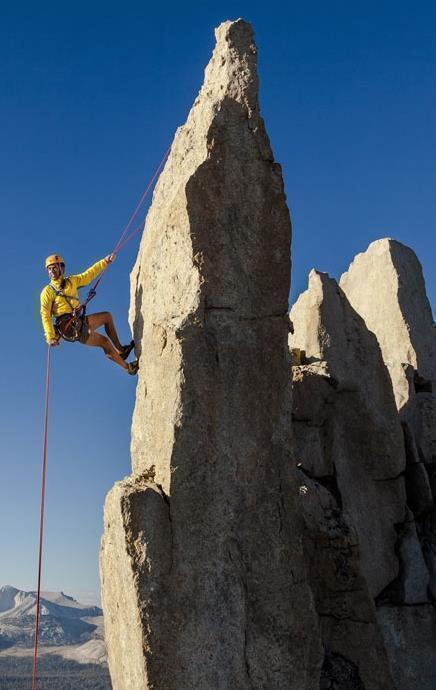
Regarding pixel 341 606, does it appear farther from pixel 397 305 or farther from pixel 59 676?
pixel 59 676

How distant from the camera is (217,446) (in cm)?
1202

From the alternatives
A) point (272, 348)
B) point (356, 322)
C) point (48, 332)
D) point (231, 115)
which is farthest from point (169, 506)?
point (356, 322)

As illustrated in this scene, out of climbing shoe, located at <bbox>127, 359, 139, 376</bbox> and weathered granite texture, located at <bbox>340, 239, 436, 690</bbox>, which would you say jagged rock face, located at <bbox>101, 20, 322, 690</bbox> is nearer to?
climbing shoe, located at <bbox>127, 359, 139, 376</bbox>

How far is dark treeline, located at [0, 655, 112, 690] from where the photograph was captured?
159 metres

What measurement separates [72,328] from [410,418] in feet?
31.6

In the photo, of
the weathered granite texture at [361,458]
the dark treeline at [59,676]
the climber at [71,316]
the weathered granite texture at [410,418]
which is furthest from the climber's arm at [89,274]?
the dark treeline at [59,676]

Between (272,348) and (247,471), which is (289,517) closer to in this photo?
(247,471)

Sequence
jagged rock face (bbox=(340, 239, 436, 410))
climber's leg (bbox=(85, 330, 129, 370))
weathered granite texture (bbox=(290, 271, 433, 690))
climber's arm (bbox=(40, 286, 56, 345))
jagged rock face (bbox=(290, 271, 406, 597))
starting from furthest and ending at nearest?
jagged rock face (bbox=(340, 239, 436, 410)) → jagged rock face (bbox=(290, 271, 406, 597)) → weathered granite texture (bbox=(290, 271, 433, 690)) → climber's leg (bbox=(85, 330, 129, 370)) → climber's arm (bbox=(40, 286, 56, 345))

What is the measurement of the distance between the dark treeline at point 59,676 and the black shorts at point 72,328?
481 ft

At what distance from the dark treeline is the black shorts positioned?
147 meters

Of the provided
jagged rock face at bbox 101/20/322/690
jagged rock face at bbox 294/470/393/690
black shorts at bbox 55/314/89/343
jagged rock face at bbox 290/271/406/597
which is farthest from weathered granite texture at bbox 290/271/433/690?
black shorts at bbox 55/314/89/343

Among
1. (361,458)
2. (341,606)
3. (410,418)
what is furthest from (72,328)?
(410,418)

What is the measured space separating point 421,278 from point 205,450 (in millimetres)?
13300

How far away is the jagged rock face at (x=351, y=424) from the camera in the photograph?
18.0m
